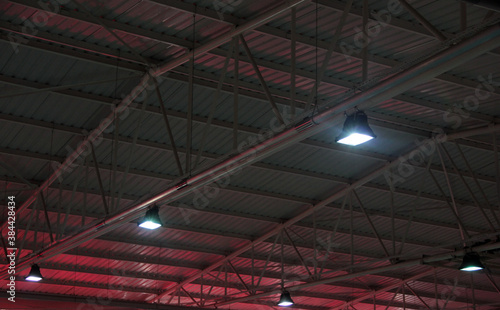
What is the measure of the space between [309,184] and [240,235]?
4.95 m

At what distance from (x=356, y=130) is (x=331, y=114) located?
80 cm

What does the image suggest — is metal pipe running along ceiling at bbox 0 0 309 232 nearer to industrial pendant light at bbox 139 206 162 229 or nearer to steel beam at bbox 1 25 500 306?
steel beam at bbox 1 25 500 306

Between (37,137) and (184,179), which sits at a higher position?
(37,137)

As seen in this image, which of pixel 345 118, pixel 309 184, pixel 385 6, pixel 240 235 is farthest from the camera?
pixel 240 235

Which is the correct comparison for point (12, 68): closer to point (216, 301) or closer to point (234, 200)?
point (234, 200)

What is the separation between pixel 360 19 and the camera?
13781 mm

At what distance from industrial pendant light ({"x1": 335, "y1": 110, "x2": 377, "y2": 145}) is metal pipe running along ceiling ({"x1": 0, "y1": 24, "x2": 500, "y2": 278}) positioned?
25 cm

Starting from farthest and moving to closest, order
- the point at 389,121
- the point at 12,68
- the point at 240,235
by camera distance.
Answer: the point at 240,235 < the point at 389,121 < the point at 12,68

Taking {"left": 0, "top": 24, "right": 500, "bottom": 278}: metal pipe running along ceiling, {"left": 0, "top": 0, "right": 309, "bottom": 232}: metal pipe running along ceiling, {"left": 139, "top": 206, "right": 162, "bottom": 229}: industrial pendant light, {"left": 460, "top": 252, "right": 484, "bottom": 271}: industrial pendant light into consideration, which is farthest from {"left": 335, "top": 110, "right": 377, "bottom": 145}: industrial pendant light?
{"left": 460, "top": 252, "right": 484, "bottom": 271}: industrial pendant light

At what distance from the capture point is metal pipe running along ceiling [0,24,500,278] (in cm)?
863

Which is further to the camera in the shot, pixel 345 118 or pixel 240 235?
pixel 240 235

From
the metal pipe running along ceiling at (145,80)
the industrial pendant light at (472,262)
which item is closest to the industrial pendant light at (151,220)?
the metal pipe running along ceiling at (145,80)

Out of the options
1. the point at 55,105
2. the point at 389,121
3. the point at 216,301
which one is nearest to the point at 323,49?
the point at 389,121

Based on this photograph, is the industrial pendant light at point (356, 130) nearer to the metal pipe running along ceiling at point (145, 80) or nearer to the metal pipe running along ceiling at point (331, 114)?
the metal pipe running along ceiling at point (331, 114)
